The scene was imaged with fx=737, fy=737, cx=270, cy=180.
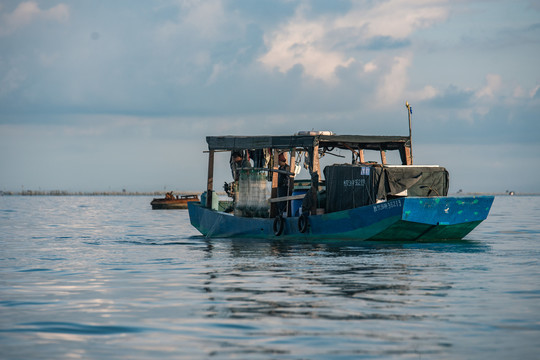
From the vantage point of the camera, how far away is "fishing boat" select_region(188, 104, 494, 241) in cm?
2394

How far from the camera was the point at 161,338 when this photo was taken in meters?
9.18

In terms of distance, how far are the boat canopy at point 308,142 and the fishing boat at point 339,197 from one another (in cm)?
4

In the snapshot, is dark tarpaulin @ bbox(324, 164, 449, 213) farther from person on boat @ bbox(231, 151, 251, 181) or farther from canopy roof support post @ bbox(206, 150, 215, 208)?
canopy roof support post @ bbox(206, 150, 215, 208)

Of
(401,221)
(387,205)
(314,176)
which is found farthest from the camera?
(314,176)

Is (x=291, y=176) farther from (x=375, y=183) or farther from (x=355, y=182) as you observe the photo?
(x=375, y=183)

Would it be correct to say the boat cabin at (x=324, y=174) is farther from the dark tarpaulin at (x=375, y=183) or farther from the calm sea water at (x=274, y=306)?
the calm sea water at (x=274, y=306)

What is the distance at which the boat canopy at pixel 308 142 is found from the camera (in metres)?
26.4

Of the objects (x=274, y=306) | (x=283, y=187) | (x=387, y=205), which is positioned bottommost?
(x=274, y=306)

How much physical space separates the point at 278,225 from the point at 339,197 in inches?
105

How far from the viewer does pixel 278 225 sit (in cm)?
2706

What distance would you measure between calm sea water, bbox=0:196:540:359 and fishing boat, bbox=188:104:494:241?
255 centimetres

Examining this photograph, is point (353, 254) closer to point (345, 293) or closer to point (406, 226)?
point (406, 226)

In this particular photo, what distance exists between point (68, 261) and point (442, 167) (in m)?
13.2

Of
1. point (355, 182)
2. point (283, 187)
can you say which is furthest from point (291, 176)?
point (355, 182)
